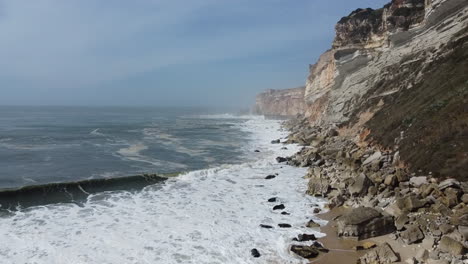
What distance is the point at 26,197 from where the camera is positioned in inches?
870

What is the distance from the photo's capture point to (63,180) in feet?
86.8

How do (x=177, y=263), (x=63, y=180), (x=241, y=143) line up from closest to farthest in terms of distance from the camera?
(x=177, y=263) → (x=63, y=180) → (x=241, y=143)

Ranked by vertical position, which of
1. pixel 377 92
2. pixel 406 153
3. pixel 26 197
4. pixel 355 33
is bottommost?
pixel 26 197

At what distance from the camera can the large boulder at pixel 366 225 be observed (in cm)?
1355

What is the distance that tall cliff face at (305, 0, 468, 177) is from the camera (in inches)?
701

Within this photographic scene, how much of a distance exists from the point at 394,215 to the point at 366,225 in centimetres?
147

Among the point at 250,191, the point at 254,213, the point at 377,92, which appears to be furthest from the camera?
the point at 377,92

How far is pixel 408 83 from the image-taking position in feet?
101

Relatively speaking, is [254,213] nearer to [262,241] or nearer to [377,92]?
[262,241]

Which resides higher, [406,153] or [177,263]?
[406,153]

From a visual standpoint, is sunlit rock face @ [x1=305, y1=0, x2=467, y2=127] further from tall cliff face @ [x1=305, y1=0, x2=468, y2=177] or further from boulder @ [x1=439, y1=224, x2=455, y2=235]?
boulder @ [x1=439, y1=224, x2=455, y2=235]

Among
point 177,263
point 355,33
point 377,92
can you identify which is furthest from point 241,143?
point 177,263

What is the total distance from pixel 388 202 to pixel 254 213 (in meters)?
6.23

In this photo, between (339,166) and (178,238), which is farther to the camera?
(339,166)
